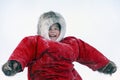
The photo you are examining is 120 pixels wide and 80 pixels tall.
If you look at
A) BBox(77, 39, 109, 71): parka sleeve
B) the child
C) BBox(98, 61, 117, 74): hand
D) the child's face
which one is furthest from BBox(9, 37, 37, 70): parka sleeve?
BBox(98, 61, 117, 74): hand

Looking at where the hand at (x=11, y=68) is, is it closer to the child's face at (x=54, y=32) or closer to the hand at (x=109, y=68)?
the child's face at (x=54, y=32)

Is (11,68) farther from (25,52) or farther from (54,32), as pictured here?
(54,32)

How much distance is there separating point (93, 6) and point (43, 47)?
98 cm

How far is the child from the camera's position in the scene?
2.84 m

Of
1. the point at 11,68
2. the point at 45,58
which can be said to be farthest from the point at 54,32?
the point at 11,68

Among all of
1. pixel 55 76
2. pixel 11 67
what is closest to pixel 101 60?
pixel 55 76

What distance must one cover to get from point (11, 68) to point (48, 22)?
0.35 meters

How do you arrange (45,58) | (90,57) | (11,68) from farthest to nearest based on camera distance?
(90,57), (45,58), (11,68)

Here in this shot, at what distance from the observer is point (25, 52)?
9.42ft

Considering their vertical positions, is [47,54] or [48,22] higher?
[48,22]

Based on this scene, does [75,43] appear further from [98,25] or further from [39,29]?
[98,25]

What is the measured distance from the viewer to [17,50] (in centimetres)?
286

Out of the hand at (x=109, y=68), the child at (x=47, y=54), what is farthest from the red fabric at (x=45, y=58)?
the hand at (x=109, y=68)

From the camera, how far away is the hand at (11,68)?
2766 millimetres
